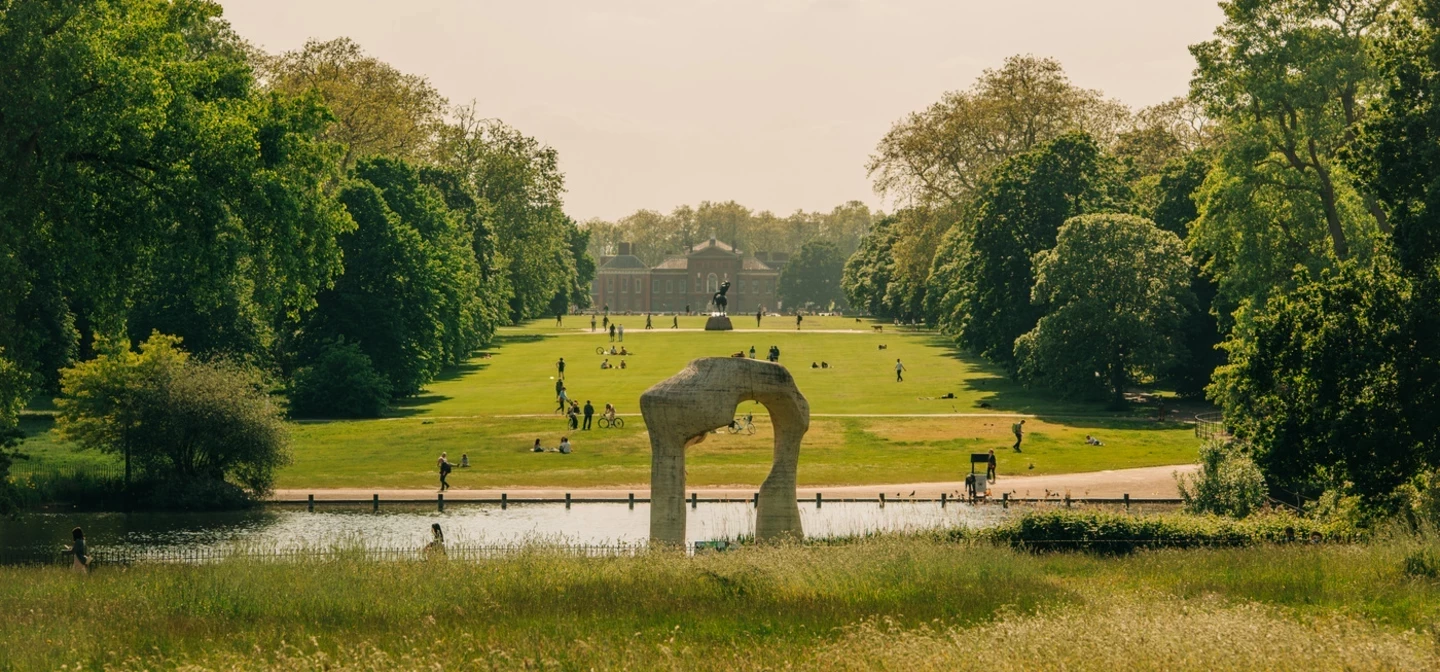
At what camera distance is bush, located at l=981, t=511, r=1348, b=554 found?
3108cm

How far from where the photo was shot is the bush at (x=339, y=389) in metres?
70.4

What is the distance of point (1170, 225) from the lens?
82.6 metres

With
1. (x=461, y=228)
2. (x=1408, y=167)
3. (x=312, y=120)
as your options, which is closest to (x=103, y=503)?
(x=312, y=120)

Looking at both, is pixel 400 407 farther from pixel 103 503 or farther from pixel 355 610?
pixel 355 610

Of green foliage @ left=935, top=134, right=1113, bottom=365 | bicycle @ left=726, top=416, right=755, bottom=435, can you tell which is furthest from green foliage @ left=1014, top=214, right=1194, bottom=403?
bicycle @ left=726, top=416, right=755, bottom=435

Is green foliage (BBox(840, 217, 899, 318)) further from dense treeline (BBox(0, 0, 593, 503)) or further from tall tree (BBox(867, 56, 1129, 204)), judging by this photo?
dense treeline (BBox(0, 0, 593, 503))

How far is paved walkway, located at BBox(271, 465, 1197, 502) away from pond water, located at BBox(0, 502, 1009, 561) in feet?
5.45

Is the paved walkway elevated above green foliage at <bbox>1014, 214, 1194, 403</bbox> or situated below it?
below

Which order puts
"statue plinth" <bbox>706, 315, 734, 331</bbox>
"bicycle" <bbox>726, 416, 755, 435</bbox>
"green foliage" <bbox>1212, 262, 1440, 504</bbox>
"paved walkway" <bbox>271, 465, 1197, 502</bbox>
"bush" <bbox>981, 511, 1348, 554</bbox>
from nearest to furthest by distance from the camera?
"bush" <bbox>981, 511, 1348, 554</bbox>, "green foliage" <bbox>1212, 262, 1440, 504</bbox>, "paved walkway" <bbox>271, 465, 1197, 502</bbox>, "bicycle" <bbox>726, 416, 755, 435</bbox>, "statue plinth" <bbox>706, 315, 734, 331</bbox>

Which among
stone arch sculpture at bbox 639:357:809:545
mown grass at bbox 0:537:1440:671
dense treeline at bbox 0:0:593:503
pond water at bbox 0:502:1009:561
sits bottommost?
pond water at bbox 0:502:1009:561

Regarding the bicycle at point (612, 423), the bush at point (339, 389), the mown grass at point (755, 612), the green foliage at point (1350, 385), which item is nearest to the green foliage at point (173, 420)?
the bicycle at point (612, 423)

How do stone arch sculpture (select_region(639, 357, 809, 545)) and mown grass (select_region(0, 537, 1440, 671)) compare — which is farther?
stone arch sculpture (select_region(639, 357, 809, 545))

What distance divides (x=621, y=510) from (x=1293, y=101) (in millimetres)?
25198

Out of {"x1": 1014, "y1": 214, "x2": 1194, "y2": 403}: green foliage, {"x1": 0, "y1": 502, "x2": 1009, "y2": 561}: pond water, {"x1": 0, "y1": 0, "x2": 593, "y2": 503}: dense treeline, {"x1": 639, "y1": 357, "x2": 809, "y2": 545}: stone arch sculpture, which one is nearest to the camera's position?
{"x1": 639, "y1": 357, "x2": 809, "y2": 545}: stone arch sculpture
